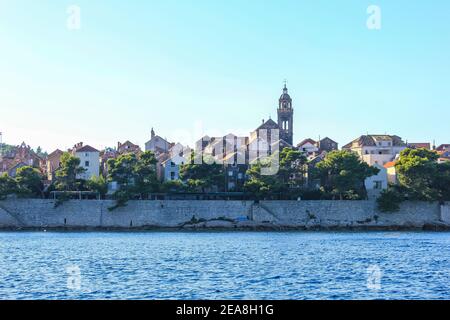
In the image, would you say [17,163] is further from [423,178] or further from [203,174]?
[423,178]

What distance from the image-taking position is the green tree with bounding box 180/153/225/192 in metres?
60.0

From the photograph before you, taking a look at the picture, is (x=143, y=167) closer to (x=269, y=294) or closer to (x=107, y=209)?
(x=107, y=209)

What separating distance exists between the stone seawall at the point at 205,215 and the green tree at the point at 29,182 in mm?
1955

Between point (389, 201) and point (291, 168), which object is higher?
point (291, 168)

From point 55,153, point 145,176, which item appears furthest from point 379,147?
point 55,153

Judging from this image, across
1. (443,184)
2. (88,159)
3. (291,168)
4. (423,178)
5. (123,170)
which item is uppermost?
(88,159)

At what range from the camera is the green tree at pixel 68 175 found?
6009cm

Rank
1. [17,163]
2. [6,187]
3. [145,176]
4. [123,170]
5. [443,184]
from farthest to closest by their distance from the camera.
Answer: [17,163], [123,170], [145,176], [443,184], [6,187]

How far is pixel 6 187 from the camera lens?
56406 millimetres

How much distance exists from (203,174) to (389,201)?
1658cm

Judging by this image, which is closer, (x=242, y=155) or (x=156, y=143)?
(x=242, y=155)

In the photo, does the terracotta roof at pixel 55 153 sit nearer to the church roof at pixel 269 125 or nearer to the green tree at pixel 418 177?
the church roof at pixel 269 125
